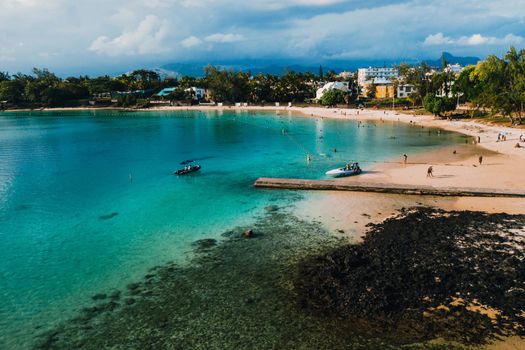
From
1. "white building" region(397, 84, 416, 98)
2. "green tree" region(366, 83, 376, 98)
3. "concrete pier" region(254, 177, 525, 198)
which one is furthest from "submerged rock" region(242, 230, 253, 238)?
"green tree" region(366, 83, 376, 98)

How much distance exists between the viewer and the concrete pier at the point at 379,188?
38.1 meters

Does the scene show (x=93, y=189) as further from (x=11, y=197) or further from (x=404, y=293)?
(x=404, y=293)

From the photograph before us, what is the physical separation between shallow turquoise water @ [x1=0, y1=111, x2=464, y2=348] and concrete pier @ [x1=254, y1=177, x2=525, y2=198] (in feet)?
7.89

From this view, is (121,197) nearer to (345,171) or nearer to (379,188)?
(345,171)

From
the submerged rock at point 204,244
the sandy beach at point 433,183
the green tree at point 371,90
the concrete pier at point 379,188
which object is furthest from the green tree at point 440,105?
the submerged rock at point 204,244

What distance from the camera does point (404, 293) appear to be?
21.4 m

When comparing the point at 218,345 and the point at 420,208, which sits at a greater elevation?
the point at 420,208

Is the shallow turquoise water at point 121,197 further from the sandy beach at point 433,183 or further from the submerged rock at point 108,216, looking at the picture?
the sandy beach at point 433,183

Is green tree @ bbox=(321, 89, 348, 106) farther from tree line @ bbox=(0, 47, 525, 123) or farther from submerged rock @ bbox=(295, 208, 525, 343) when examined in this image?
submerged rock @ bbox=(295, 208, 525, 343)

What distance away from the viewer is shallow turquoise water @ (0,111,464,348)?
966 inches

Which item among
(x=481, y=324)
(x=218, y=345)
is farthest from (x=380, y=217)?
(x=218, y=345)

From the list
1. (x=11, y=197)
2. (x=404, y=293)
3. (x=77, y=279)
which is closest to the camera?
(x=404, y=293)

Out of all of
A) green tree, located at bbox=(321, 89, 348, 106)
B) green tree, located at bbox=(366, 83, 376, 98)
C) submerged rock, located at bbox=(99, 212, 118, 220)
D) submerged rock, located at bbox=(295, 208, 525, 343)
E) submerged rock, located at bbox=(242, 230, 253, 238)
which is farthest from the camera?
green tree, located at bbox=(366, 83, 376, 98)

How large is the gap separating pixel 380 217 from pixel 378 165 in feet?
73.8
